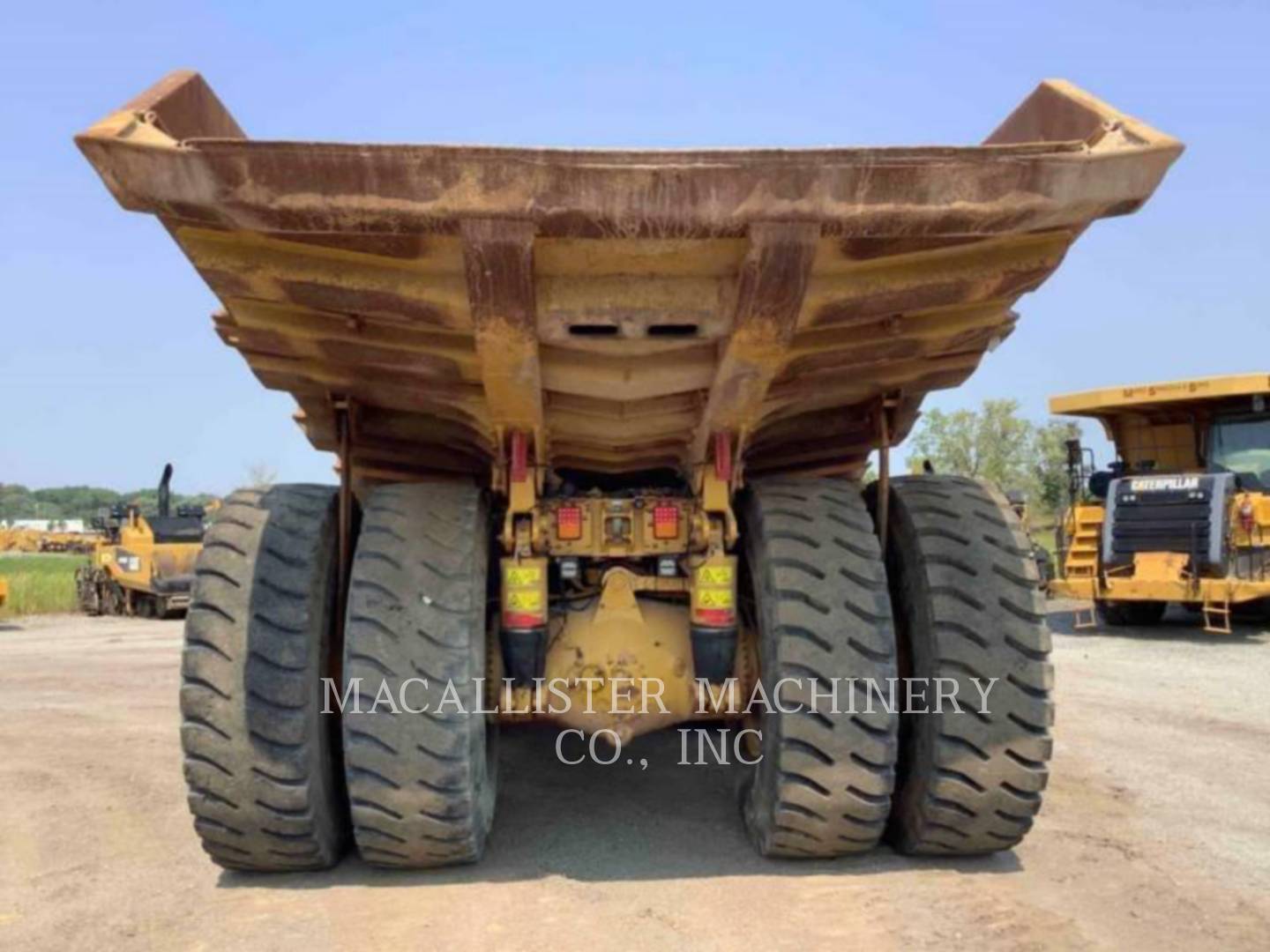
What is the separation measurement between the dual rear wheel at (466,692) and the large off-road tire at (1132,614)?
1144 centimetres

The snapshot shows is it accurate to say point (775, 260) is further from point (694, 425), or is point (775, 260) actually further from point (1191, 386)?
point (1191, 386)

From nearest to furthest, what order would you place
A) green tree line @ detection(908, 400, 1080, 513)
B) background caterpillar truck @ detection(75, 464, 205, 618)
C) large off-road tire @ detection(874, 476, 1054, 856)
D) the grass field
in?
1. large off-road tire @ detection(874, 476, 1054, 856)
2. background caterpillar truck @ detection(75, 464, 205, 618)
3. the grass field
4. green tree line @ detection(908, 400, 1080, 513)

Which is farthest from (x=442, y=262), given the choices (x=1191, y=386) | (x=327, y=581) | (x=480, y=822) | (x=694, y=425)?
(x=1191, y=386)

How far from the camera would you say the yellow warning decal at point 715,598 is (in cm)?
444

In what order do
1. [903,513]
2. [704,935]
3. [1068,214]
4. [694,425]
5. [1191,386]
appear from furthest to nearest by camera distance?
[1191,386] < [903,513] < [694,425] < [704,935] < [1068,214]

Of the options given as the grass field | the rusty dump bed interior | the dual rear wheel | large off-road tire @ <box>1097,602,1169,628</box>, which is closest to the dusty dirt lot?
the dual rear wheel

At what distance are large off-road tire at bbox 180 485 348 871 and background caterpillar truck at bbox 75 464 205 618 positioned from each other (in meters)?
17.3

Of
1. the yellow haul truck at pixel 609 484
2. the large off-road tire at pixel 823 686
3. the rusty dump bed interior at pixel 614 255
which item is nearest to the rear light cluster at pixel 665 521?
the yellow haul truck at pixel 609 484

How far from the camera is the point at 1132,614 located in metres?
14.8

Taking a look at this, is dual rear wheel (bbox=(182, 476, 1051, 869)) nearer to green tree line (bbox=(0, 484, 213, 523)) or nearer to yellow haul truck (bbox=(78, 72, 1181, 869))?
yellow haul truck (bbox=(78, 72, 1181, 869))

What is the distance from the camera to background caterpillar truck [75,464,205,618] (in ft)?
72.9

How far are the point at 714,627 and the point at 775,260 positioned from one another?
169 centimetres

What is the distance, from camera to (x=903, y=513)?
4.62 m

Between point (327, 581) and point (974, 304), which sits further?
point (327, 581)
